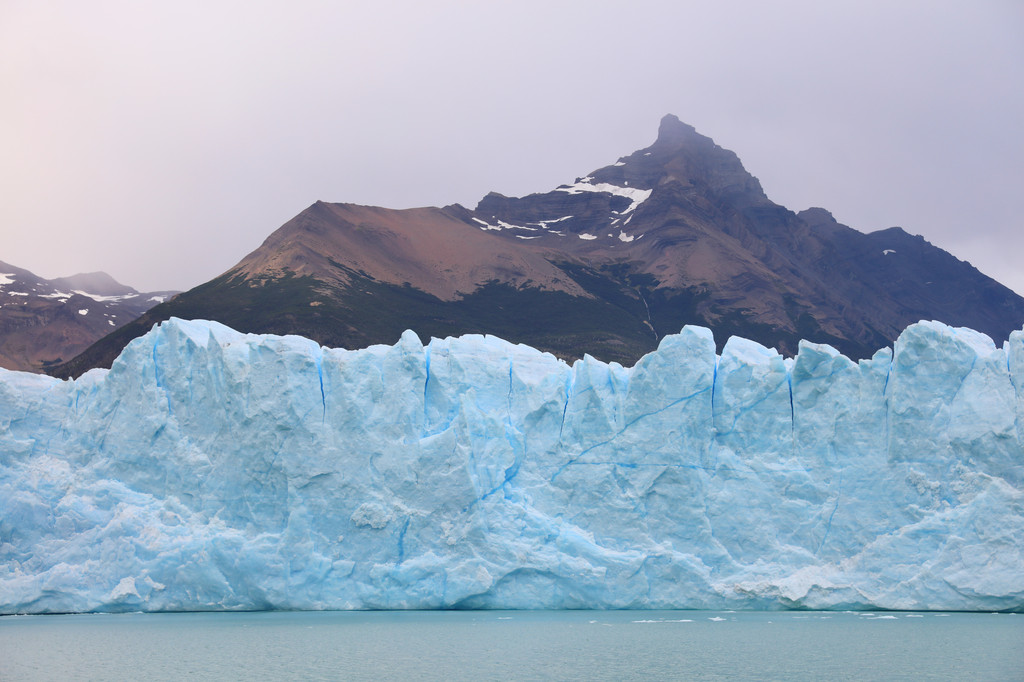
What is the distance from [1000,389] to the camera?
21578mm

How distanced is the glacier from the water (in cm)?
76

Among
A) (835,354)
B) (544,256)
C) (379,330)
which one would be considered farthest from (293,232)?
(835,354)

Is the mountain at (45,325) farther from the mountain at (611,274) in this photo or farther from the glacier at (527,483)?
the glacier at (527,483)

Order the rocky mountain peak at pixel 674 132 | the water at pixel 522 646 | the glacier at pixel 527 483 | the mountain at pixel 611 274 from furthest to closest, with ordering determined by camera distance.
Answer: the rocky mountain peak at pixel 674 132 → the mountain at pixel 611 274 → the glacier at pixel 527 483 → the water at pixel 522 646

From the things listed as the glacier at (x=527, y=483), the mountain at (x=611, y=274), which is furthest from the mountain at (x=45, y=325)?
the glacier at (x=527, y=483)

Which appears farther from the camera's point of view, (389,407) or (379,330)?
(379,330)

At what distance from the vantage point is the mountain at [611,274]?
65.1 metres

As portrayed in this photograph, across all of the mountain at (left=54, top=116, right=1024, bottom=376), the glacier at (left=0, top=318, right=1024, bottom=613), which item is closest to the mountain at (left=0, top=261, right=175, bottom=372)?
the mountain at (left=54, top=116, right=1024, bottom=376)

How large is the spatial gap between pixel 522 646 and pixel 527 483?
19.1 ft

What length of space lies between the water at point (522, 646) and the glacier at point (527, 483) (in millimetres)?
756

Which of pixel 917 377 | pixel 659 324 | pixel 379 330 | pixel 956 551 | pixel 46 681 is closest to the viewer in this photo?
pixel 46 681

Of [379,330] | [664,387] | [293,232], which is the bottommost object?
[664,387]

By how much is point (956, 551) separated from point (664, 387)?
701cm

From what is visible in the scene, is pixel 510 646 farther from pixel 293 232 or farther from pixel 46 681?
pixel 293 232
